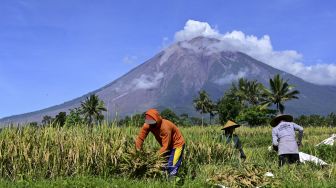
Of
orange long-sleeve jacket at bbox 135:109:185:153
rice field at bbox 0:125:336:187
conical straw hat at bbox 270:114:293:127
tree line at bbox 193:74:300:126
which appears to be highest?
tree line at bbox 193:74:300:126

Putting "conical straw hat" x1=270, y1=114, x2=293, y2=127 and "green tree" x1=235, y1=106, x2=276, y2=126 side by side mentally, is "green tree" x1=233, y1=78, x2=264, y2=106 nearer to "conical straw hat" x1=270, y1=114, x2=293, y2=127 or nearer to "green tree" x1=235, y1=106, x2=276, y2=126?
"green tree" x1=235, y1=106, x2=276, y2=126

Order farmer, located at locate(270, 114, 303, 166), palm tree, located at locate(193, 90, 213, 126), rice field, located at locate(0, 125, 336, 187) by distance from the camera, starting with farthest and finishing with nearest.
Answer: palm tree, located at locate(193, 90, 213, 126), farmer, located at locate(270, 114, 303, 166), rice field, located at locate(0, 125, 336, 187)

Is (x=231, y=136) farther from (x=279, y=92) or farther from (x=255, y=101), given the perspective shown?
(x=255, y=101)

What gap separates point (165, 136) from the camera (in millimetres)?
8789

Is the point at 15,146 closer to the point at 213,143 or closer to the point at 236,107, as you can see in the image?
the point at 213,143

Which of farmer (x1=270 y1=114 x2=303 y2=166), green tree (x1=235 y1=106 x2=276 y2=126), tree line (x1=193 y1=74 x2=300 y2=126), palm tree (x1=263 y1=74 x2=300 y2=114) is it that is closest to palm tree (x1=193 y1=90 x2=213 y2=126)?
tree line (x1=193 y1=74 x2=300 y2=126)

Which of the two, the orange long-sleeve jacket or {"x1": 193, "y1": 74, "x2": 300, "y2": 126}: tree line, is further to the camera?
{"x1": 193, "y1": 74, "x2": 300, "y2": 126}: tree line

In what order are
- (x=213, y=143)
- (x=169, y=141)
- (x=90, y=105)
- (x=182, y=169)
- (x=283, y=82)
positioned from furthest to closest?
(x=90, y=105) → (x=283, y=82) → (x=213, y=143) → (x=182, y=169) → (x=169, y=141)

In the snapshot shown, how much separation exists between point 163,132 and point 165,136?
84 millimetres

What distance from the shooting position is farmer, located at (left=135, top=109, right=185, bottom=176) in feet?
28.5

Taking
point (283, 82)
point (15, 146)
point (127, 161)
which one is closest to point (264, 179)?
point (127, 161)

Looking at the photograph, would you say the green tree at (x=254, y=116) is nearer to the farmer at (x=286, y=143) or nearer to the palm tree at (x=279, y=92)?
the palm tree at (x=279, y=92)

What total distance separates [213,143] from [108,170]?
3430 mm

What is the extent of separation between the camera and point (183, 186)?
7.87 meters
